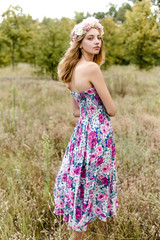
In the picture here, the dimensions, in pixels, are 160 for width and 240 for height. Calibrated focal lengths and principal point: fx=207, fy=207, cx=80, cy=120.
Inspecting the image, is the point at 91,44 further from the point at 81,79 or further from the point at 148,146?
the point at 148,146

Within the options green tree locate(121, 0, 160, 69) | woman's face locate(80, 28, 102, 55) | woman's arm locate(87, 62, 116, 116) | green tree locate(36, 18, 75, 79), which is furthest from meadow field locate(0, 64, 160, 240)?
green tree locate(121, 0, 160, 69)

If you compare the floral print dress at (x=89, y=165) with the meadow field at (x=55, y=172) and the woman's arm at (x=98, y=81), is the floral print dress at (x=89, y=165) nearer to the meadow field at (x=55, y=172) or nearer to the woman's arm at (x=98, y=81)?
the woman's arm at (x=98, y=81)

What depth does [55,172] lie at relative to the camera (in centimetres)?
272

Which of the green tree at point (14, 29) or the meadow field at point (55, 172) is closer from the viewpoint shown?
the meadow field at point (55, 172)

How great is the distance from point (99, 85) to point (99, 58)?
411 millimetres

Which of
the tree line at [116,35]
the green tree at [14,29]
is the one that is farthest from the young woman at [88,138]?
the green tree at [14,29]

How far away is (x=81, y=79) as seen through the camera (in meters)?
1.59

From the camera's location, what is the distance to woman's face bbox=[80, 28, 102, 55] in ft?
5.39

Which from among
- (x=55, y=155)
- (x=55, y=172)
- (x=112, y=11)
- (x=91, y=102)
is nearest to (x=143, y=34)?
(x=55, y=155)

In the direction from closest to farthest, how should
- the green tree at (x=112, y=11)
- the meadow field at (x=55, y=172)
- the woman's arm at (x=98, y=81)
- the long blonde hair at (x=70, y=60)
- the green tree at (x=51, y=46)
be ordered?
the woman's arm at (x=98, y=81), the long blonde hair at (x=70, y=60), the meadow field at (x=55, y=172), the green tree at (x=51, y=46), the green tree at (x=112, y=11)

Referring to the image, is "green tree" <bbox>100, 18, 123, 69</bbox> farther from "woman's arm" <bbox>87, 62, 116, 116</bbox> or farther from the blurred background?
"woman's arm" <bbox>87, 62, 116, 116</bbox>

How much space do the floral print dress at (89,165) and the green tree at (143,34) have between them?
14.0 m

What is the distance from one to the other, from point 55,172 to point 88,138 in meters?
1.28

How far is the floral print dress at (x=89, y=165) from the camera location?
64.1 inches
